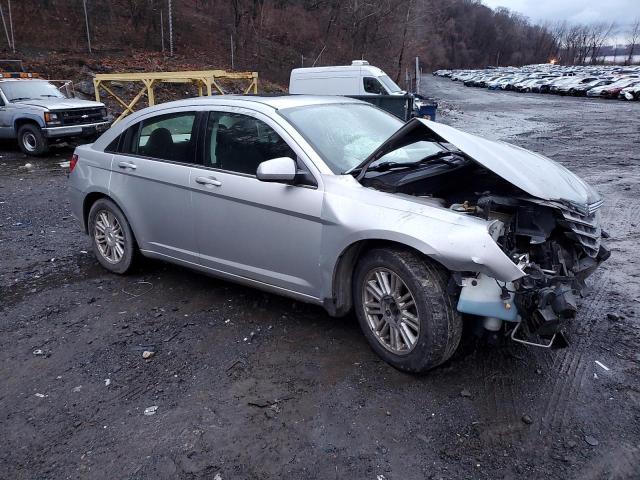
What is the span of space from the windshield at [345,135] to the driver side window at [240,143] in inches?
7.9

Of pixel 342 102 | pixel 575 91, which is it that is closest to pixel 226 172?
pixel 342 102

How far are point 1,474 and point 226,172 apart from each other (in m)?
2.37

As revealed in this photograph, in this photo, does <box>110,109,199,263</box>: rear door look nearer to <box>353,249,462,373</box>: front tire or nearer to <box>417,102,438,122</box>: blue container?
<box>353,249,462,373</box>: front tire

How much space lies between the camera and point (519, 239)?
129 inches

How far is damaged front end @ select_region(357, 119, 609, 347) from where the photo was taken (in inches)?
115

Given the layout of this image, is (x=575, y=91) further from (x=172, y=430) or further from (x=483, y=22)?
(x=483, y=22)

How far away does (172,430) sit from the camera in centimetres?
291

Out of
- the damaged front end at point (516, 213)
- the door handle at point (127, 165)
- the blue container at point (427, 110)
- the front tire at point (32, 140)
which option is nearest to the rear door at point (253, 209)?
the damaged front end at point (516, 213)

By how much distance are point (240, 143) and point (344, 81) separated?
47.7 ft

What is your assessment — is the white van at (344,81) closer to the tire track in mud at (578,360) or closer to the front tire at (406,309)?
the tire track in mud at (578,360)

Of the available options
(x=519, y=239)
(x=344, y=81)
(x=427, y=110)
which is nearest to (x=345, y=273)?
(x=519, y=239)

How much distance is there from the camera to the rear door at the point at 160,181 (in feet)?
14.1

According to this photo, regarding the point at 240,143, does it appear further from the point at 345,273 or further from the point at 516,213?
the point at 516,213

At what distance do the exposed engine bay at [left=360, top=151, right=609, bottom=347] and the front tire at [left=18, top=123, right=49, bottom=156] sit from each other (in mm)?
11693
